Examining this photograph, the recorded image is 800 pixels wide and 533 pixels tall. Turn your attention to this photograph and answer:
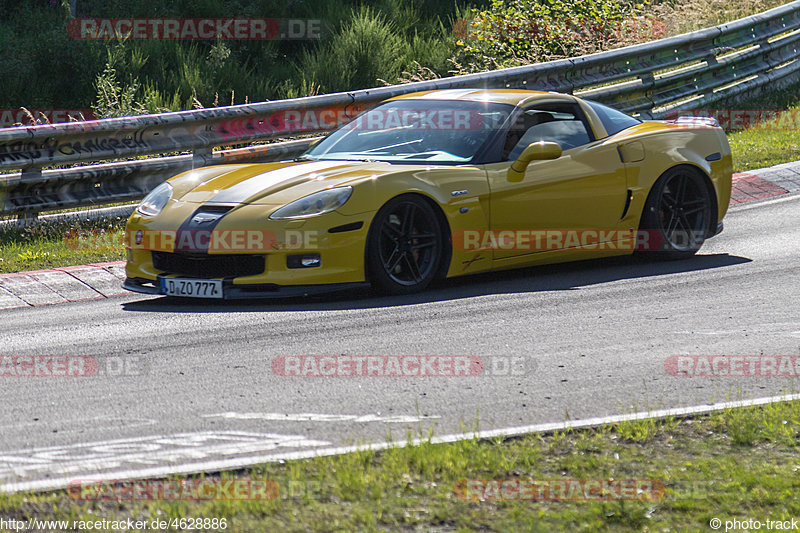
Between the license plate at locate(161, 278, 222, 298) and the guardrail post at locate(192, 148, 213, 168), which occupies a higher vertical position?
the guardrail post at locate(192, 148, 213, 168)

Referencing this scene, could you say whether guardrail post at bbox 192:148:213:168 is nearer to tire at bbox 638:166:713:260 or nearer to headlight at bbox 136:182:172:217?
headlight at bbox 136:182:172:217

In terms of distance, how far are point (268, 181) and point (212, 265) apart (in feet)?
2.39

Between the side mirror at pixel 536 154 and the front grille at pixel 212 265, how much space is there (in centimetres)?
201

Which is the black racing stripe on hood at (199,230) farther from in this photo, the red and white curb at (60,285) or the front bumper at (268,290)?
the red and white curb at (60,285)

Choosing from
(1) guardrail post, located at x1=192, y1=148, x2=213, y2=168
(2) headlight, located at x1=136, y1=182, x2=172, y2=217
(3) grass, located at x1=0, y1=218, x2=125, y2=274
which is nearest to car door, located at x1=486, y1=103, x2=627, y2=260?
(2) headlight, located at x1=136, y1=182, x2=172, y2=217

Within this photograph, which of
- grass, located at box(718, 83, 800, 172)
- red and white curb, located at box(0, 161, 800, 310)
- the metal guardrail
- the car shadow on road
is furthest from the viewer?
grass, located at box(718, 83, 800, 172)

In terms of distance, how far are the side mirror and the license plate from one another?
7.41 ft

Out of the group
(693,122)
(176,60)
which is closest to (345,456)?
(693,122)

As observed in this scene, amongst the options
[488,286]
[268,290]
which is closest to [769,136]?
[488,286]

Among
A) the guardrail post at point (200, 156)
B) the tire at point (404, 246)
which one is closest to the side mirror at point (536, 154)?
the tire at point (404, 246)

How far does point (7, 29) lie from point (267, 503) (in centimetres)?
2202

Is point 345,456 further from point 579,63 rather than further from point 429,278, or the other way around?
point 579,63

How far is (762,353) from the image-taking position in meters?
6.00

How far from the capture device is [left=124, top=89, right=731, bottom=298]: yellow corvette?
747cm
